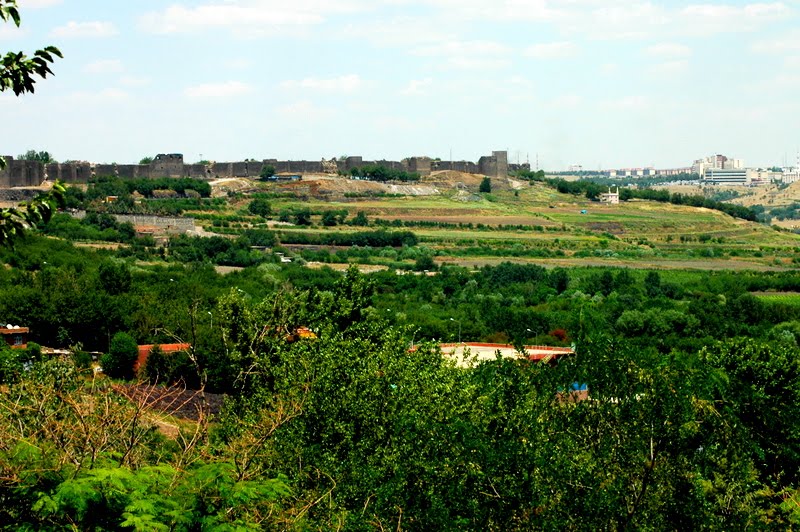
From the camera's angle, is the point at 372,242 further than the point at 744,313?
Yes

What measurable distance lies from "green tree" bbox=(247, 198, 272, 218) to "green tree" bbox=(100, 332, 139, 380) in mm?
47305

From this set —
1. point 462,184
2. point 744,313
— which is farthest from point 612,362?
point 462,184

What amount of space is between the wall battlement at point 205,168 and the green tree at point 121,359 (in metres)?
46.5

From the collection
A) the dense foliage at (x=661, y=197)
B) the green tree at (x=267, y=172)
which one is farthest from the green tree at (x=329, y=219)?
the dense foliage at (x=661, y=197)

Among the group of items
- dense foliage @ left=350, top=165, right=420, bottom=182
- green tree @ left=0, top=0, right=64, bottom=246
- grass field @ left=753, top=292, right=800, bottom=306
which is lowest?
grass field @ left=753, top=292, right=800, bottom=306

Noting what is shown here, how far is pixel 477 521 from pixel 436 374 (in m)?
4.50

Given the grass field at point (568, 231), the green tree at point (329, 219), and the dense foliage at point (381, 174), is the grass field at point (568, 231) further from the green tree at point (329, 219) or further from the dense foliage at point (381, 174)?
the dense foliage at point (381, 174)

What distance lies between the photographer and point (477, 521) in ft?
37.0

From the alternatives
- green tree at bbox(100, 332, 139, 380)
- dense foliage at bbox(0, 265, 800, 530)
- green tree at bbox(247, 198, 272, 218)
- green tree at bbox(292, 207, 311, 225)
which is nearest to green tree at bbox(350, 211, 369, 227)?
green tree at bbox(292, 207, 311, 225)

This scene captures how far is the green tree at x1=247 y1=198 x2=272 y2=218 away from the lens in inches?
3034

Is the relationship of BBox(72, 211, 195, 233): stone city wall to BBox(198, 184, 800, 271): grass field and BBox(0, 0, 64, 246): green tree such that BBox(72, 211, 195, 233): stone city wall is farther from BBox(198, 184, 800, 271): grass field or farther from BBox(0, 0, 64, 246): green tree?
BBox(0, 0, 64, 246): green tree

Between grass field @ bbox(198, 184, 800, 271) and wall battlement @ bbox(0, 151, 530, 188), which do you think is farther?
wall battlement @ bbox(0, 151, 530, 188)

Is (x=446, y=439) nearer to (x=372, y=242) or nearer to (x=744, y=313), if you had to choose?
(x=744, y=313)

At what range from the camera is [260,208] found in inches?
3051
